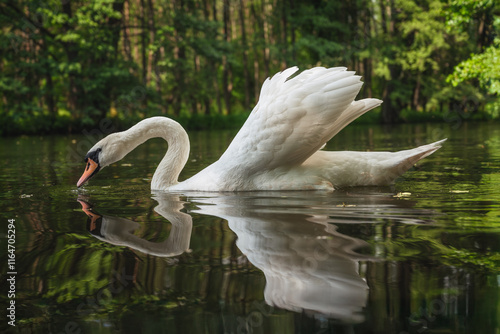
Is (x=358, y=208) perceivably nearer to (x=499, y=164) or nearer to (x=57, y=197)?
(x=57, y=197)

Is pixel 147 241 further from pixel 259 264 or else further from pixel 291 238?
pixel 259 264

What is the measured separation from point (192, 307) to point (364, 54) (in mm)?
41314

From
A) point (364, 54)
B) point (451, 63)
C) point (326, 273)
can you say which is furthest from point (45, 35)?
point (326, 273)

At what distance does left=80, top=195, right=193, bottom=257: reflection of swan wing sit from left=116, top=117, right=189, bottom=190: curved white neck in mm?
1289

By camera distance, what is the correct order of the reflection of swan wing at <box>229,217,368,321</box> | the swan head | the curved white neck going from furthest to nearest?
the curved white neck, the swan head, the reflection of swan wing at <box>229,217,368,321</box>

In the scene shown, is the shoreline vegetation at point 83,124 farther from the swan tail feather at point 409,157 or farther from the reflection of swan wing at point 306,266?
the reflection of swan wing at point 306,266

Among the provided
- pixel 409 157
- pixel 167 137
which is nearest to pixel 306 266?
pixel 409 157

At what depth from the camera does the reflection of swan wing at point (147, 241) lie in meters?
3.86

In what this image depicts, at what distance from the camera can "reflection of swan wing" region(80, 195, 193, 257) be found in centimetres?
386

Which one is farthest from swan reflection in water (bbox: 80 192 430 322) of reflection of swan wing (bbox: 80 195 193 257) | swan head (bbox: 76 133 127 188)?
swan head (bbox: 76 133 127 188)

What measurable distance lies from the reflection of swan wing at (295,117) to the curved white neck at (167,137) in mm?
1140

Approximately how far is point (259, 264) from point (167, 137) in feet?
13.7

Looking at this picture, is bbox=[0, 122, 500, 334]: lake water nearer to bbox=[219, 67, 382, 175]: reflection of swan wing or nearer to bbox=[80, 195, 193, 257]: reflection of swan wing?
bbox=[80, 195, 193, 257]: reflection of swan wing

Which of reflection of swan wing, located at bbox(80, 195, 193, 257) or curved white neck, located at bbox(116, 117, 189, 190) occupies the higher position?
curved white neck, located at bbox(116, 117, 189, 190)
